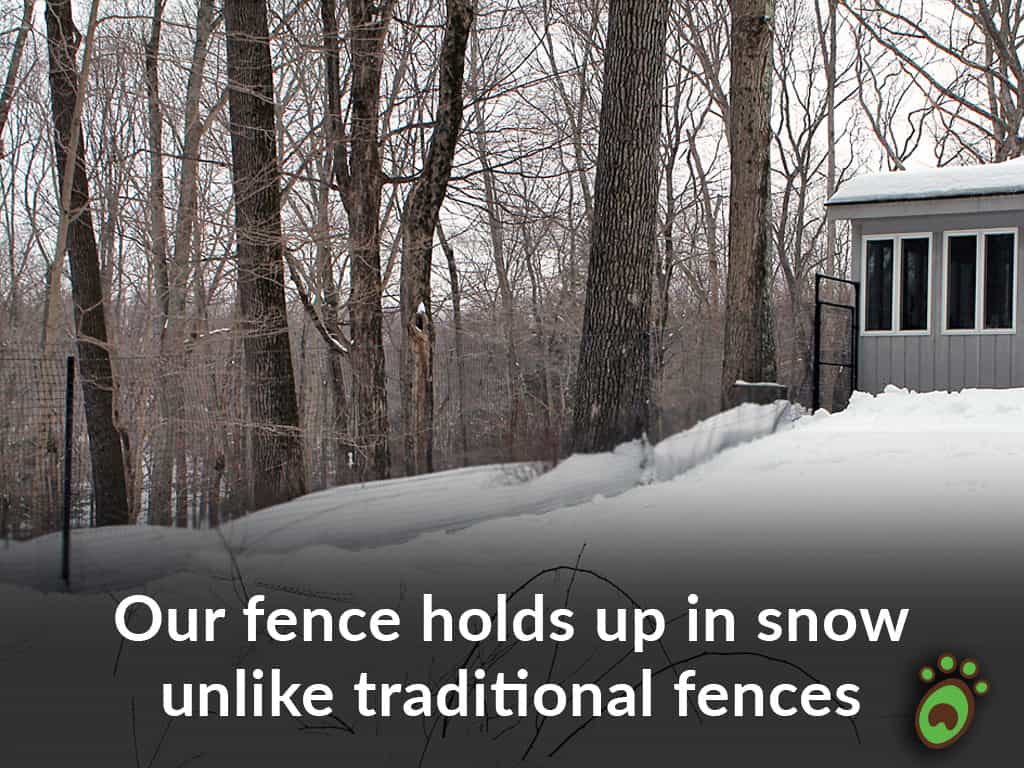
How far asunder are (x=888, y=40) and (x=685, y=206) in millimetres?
5967

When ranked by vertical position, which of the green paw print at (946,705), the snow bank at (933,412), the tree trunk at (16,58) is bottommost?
the green paw print at (946,705)

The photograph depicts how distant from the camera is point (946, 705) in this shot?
1.73m

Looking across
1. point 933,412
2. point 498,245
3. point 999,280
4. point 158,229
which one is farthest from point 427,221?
point 498,245

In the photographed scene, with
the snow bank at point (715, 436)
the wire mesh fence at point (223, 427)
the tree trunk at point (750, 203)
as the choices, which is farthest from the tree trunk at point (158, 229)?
the tree trunk at point (750, 203)

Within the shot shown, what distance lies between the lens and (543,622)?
195 cm

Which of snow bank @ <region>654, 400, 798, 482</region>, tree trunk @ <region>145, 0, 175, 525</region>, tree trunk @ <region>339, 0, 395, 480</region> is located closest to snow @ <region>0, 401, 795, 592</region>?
snow bank @ <region>654, 400, 798, 482</region>

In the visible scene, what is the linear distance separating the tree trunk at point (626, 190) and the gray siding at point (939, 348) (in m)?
6.60

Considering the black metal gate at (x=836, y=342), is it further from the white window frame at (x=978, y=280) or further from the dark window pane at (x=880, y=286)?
the white window frame at (x=978, y=280)

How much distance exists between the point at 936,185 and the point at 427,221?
6539 mm

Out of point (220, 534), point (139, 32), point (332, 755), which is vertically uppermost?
point (139, 32)

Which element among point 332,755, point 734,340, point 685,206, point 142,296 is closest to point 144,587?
point 332,755

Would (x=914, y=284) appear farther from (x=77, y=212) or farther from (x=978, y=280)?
(x=77, y=212)

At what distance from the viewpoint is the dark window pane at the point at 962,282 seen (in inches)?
470

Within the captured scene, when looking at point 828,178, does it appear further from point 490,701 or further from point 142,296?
point 490,701
